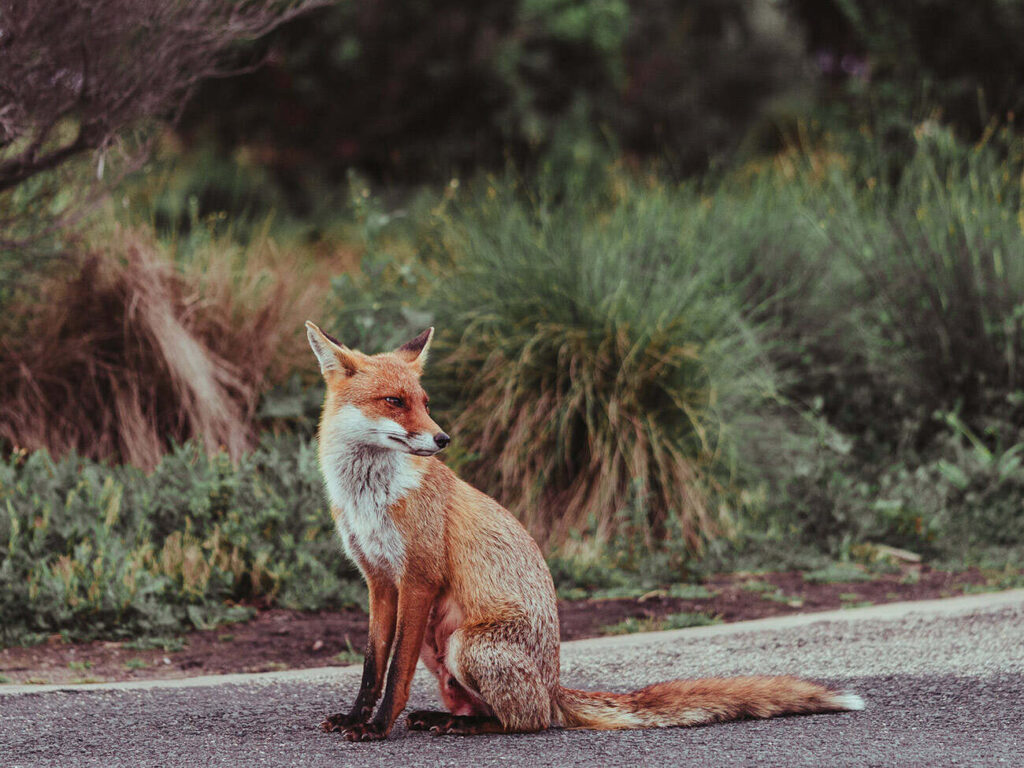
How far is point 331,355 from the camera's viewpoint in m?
4.22

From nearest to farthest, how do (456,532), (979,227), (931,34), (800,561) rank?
(456,532)
(800,561)
(979,227)
(931,34)

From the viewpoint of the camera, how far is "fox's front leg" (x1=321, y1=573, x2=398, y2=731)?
164 inches

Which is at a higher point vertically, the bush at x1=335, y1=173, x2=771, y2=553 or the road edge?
the bush at x1=335, y1=173, x2=771, y2=553

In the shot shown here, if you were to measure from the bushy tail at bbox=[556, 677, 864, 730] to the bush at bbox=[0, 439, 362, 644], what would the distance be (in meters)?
2.30

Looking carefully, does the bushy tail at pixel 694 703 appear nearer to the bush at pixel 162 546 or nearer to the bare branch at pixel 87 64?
the bush at pixel 162 546

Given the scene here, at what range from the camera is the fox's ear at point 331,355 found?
4.19 metres

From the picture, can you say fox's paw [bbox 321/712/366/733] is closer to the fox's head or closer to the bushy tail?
the bushy tail

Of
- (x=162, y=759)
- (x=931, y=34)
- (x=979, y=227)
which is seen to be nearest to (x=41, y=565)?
(x=162, y=759)

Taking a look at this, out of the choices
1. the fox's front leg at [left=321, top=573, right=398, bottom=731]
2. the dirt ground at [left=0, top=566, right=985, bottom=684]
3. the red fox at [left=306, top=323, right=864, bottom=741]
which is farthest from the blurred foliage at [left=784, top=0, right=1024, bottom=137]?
the fox's front leg at [left=321, top=573, right=398, bottom=731]

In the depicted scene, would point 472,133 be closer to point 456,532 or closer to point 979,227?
point 979,227

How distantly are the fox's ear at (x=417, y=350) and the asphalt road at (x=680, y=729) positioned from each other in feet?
4.37

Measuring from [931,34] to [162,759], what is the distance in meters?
11.5

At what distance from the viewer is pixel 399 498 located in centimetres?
412

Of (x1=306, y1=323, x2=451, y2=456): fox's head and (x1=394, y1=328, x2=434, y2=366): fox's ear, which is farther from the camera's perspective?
(x1=394, y1=328, x2=434, y2=366): fox's ear
